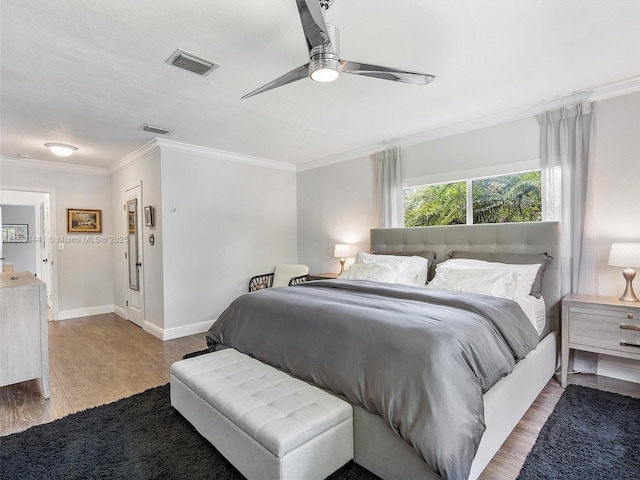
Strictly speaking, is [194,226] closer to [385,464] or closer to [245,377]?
[245,377]

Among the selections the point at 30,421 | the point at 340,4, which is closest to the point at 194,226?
the point at 30,421

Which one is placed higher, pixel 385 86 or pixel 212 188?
pixel 385 86

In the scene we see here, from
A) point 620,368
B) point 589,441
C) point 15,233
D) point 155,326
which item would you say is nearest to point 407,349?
point 589,441

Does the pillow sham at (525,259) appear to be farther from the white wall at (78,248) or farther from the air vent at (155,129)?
the white wall at (78,248)

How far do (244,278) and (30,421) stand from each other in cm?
307

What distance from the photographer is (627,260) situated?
2619mm

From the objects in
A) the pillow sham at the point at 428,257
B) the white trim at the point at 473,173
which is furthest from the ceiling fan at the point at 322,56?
the pillow sham at the point at 428,257

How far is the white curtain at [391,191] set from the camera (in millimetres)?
4492

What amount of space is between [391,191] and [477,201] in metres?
1.09

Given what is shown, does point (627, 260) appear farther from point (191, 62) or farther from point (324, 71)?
point (191, 62)

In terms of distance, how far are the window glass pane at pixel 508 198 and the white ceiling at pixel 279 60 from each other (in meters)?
0.77

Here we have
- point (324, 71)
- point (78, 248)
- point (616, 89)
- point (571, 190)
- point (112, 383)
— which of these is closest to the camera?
point (324, 71)

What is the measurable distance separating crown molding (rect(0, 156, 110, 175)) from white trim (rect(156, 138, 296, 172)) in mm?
2317

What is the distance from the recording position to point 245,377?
2127mm
